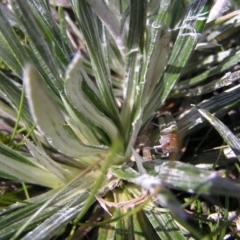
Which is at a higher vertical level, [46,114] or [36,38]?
[36,38]

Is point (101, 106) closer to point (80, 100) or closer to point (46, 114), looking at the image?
point (80, 100)

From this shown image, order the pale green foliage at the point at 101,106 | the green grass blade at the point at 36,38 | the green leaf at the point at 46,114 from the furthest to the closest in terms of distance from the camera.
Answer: the pale green foliage at the point at 101,106
the green grass blade at the point at 36,38
the green leaf at the point at 46,114

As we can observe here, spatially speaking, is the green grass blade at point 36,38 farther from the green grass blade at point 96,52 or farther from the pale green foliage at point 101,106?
the green grass blade at point 96,52

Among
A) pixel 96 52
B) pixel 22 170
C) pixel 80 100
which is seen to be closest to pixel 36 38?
pixel 80 100

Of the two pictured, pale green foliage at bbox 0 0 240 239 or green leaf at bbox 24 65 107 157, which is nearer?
green leaf at bbox 24 65 107 157

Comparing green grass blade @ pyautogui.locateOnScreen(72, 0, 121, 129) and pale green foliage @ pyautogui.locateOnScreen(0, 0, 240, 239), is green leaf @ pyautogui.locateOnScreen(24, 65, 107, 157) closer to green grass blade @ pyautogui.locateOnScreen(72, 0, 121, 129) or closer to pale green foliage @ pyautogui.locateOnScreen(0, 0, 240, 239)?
pale green foliage @ pyautogui.locateOnScreen(0, 0, 240, 239)

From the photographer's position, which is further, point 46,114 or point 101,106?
point 101,106

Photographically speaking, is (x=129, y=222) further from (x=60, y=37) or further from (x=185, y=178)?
(x=60, y=37)

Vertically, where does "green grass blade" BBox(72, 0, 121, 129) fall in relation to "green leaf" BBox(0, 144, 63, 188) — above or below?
above

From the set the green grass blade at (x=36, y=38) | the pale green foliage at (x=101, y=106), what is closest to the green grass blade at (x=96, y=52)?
the pale green foliage at (x=101, y=106)

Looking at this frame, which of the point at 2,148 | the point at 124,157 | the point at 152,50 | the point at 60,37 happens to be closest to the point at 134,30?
the point at 152,50


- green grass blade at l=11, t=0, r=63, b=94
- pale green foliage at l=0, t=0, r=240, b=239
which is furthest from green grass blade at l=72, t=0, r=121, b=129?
green grass blade at l=11, t=0, r=63, b=94
